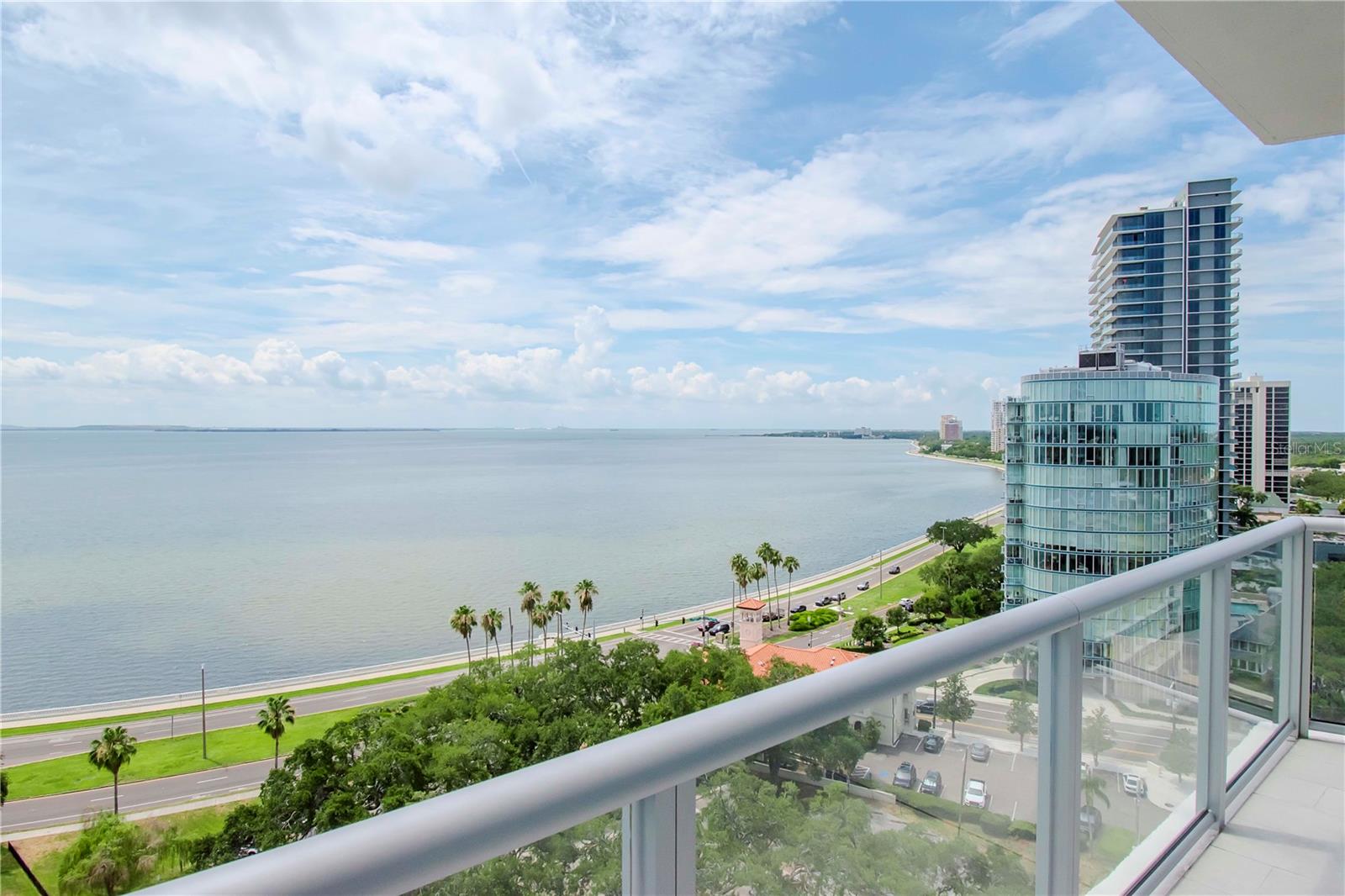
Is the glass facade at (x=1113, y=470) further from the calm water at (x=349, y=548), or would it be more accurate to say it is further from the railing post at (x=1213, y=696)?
the railing post at (x=1213, y=696)

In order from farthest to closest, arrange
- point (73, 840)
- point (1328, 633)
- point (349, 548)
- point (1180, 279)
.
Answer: point (349, 548) → point (1180, 279) → point (73, 840) → point (1328, 633)

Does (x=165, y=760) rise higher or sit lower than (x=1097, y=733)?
lower

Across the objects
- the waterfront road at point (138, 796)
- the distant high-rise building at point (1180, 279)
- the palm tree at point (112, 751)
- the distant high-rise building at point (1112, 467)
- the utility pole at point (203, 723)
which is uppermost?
the distant high-rise building at point (1180, 279)

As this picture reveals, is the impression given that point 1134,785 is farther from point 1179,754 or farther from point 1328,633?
point 1328,633

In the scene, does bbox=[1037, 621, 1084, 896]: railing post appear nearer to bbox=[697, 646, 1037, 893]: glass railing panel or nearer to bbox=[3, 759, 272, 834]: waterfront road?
bbox=[697, 646, 1037, 893]: glass railing panel

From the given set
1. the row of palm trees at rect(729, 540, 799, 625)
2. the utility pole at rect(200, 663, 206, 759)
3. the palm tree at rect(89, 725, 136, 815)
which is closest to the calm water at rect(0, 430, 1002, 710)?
the row of palm trees at rect(729, 540, 799, 625)

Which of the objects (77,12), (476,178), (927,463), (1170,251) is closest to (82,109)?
(77,12)

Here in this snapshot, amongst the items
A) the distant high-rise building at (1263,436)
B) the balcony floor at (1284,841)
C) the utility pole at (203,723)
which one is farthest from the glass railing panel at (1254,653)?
the utility pole at (203,723)

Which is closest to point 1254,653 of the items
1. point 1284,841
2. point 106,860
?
point 1284,841
